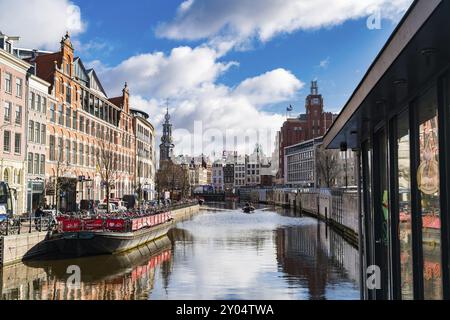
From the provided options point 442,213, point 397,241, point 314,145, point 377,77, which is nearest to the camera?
point 442,213

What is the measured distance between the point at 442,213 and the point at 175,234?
1747 inches

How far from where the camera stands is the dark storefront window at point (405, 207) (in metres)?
7.60

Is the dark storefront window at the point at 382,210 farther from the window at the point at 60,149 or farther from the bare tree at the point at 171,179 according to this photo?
the bare tree at the point at 171,179

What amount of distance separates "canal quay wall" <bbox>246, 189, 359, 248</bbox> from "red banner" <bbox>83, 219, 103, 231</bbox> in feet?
55.8

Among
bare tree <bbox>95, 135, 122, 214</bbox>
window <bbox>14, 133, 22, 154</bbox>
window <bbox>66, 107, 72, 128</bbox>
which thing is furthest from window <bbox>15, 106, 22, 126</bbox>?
window <bbox>66, 107, 72, 128</bbox>

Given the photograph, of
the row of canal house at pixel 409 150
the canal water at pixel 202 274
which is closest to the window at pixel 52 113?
the canal water at pixel 202 274

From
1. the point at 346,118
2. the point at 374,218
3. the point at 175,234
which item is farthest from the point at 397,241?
the point at 175,234

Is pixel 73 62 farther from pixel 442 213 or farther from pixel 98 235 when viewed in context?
pixel 442 213

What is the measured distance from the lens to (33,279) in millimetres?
23047

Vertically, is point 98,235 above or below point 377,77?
below

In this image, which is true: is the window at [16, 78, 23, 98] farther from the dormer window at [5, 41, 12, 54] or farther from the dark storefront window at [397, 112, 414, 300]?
the dark storefront window at [397, 112, 414, 300]

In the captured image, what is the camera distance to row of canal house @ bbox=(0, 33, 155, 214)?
4134 centimetres

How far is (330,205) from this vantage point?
63.1 meters

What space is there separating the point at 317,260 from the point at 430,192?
25.3 m
